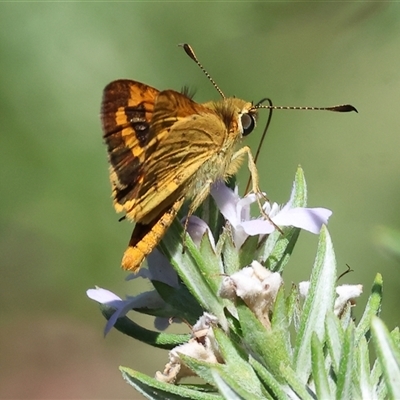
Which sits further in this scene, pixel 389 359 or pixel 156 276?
pixel 156 276

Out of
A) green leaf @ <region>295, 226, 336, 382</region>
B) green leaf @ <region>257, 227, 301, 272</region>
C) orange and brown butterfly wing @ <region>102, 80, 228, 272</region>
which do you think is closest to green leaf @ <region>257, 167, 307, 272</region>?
green leaf @ <region>257, 227, 301, 272</region>

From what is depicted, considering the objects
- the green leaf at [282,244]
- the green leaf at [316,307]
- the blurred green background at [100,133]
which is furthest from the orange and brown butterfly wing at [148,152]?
the blurred green background at [100,133]

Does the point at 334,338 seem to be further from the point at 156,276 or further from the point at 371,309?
the point at 156,276

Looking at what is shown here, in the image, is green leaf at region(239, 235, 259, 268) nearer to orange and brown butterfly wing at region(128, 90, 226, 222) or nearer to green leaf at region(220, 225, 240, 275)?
green leaf at region(220, 225, 240, 275)

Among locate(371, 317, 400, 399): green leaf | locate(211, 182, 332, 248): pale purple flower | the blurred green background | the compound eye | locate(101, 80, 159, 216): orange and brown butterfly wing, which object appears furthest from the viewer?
the blurred green background

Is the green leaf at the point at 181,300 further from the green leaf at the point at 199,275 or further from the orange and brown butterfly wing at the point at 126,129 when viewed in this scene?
the orange and brown butterfly wing at the point at 126,129

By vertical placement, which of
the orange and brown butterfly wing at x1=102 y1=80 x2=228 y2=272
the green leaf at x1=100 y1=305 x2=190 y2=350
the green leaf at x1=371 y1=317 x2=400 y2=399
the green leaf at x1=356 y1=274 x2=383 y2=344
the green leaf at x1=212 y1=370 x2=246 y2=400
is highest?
the orange and brown butterfly wing at x1=102 y1=80 x2=228 y2=272

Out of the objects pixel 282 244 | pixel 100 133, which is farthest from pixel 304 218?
pixel 100 133
